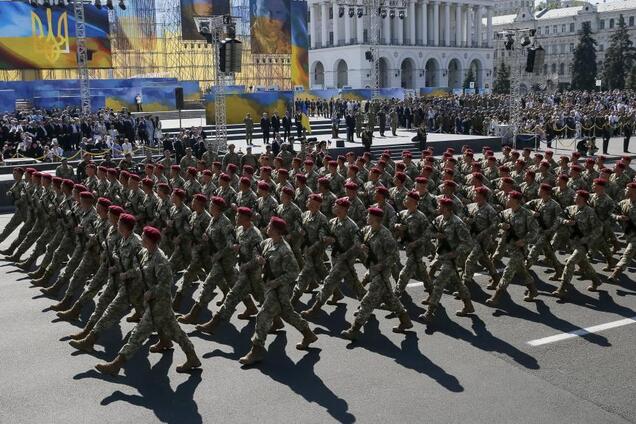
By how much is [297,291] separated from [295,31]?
153 ft

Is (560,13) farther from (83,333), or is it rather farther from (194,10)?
(83,333)

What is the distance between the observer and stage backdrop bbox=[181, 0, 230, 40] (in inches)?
1929

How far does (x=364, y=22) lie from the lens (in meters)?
82.7

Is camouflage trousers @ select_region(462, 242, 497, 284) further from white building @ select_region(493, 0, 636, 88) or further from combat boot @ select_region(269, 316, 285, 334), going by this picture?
white building @ select_region(493, 0, 636, 88)

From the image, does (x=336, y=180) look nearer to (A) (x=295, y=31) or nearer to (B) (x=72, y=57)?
(B) (x=72, y=57)

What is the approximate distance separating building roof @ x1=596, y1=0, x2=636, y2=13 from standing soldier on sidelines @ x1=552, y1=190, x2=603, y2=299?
12808cm

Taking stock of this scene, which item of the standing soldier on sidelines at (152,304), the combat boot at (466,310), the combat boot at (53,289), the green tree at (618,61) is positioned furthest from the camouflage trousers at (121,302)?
the green tree at (618,61)

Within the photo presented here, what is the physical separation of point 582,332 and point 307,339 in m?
3.77

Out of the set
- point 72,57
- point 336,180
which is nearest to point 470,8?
point 72,57

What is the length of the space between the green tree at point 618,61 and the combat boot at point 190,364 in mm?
86778

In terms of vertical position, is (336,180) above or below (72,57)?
below

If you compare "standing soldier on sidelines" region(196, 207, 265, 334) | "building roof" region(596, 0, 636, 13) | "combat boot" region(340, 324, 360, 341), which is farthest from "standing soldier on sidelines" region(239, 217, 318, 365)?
"building roof" region(596, 0, 636, 13)

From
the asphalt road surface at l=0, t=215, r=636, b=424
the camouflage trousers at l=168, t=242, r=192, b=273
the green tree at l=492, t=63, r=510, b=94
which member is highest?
the green tree at l=492, t=63, r=510, b=94

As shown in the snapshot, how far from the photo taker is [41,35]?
137 feet
